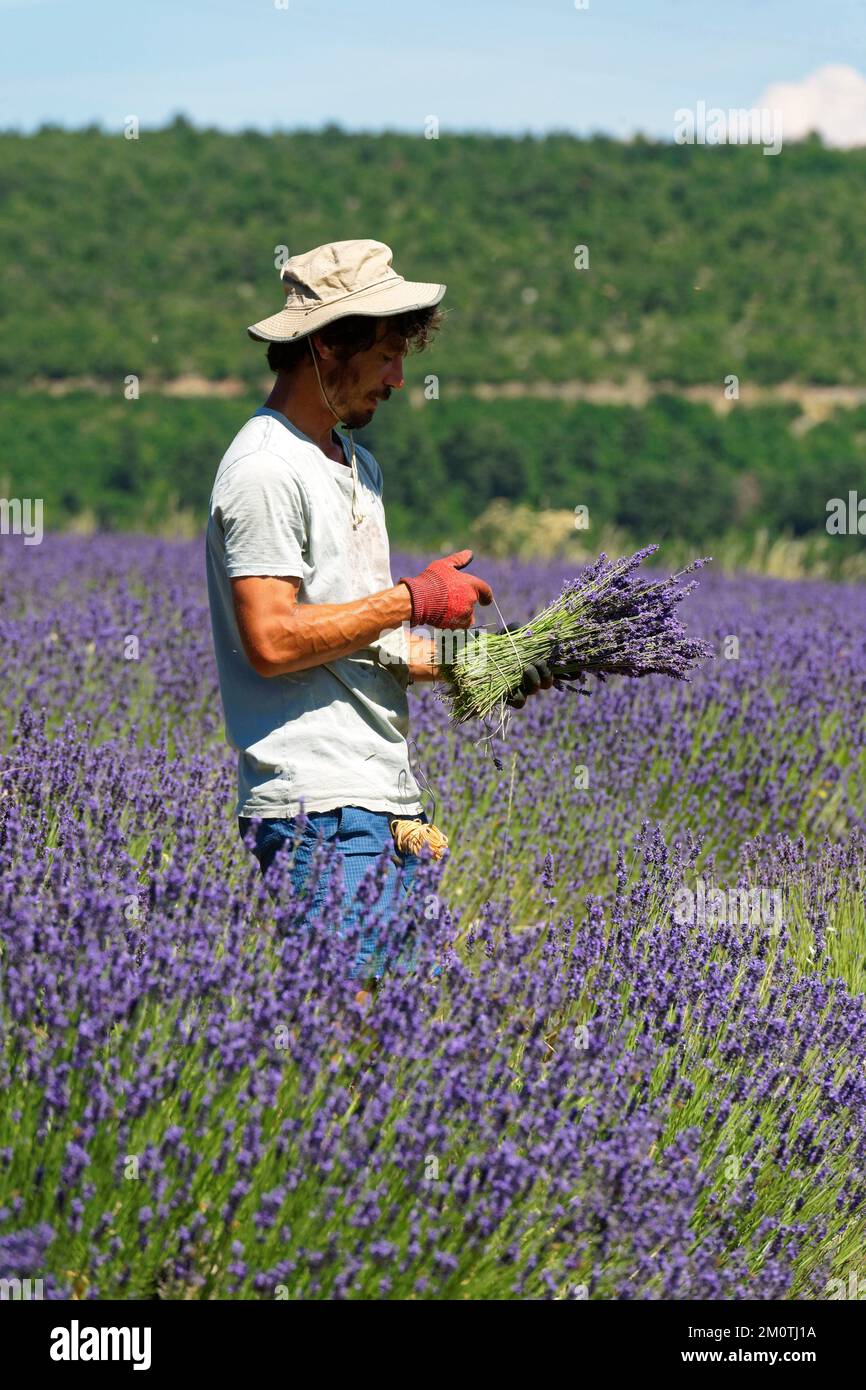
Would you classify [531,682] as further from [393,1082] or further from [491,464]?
[491,464]

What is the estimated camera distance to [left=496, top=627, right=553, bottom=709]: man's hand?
9.98 ft

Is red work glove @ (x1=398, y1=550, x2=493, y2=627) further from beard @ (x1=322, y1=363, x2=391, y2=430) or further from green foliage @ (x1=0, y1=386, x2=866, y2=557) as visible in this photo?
green foliage @ (x1=0, y1=386, x2=866, y2=557)

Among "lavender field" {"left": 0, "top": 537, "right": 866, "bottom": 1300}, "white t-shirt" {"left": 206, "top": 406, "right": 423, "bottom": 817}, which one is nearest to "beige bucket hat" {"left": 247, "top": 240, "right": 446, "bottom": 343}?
"white t-shirt" {"left": 206, "top": 406, "right": 423, "bottom": 817}

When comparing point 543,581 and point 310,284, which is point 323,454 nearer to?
point 310,284

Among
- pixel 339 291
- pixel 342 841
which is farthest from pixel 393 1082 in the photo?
pixel 339 291

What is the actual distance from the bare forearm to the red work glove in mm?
28

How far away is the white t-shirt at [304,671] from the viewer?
249cm

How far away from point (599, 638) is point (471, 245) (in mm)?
39413

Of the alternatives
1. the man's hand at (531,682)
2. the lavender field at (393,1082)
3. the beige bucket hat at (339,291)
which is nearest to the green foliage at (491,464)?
the man's hand at (531,682)

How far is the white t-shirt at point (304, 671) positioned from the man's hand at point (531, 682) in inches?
15.2

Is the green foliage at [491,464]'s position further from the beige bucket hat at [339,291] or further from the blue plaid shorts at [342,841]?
the blue plaid shorts at [342,841]

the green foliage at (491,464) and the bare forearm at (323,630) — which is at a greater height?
the green foliage at (491,464)

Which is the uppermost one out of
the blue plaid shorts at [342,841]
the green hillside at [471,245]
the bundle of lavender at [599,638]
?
the green hillside at [471,245]

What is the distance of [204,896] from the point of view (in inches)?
90.1
